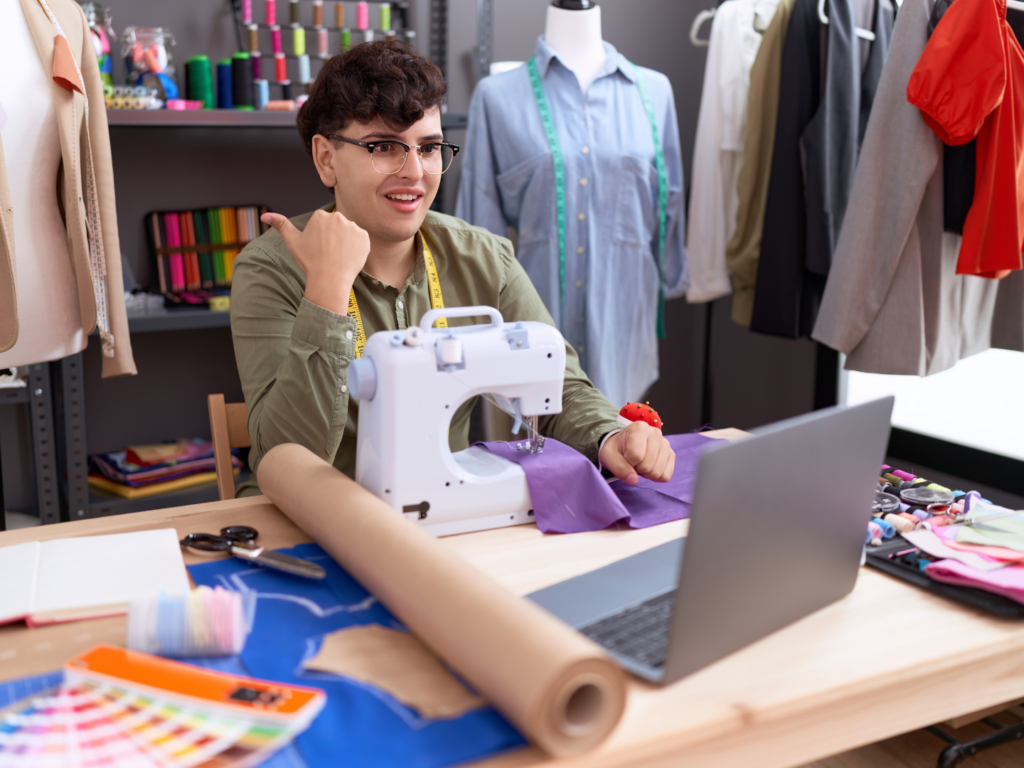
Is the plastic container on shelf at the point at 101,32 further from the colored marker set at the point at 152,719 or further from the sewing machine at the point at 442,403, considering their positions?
the colored marker set at the point at 152,719

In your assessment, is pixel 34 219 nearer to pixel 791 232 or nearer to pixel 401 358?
pixel 401 358

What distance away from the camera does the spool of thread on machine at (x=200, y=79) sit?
2637 mm

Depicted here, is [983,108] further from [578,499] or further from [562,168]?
[578,499]

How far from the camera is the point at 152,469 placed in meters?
2.74

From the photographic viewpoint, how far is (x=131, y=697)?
28.7 inches

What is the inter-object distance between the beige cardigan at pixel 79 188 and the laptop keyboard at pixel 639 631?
130cm

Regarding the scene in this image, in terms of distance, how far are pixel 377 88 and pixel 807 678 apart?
3.70 ft

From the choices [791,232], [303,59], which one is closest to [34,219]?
[303,59]

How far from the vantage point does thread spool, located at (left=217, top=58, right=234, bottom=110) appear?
2.66 m

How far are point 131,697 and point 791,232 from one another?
7.39ft

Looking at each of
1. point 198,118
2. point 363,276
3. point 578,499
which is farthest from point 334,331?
point 198,118

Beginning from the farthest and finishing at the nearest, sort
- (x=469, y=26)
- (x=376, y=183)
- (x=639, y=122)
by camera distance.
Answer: (x=469, y=26) < (x=639, y=122) < (x=376, y=183)

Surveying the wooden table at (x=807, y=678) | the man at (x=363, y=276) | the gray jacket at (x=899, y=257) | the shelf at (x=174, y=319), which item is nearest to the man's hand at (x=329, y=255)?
the man at (x=363, y=276)

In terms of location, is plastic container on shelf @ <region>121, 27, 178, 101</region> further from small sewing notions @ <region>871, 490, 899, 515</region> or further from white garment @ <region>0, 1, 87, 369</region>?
small sewing notions @ <region>871, 490, 899, 515</region>
